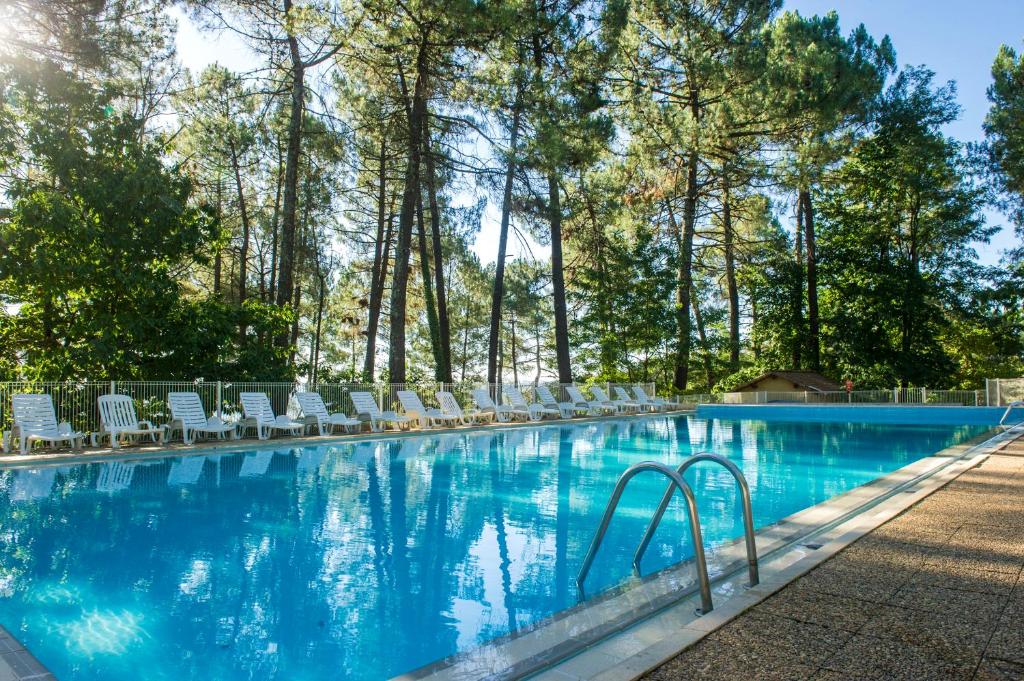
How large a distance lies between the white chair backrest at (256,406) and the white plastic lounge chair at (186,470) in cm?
224

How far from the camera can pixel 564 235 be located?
90.7ft

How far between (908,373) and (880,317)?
101 inches

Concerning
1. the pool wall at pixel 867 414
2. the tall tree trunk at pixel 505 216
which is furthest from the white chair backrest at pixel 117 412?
the pool wall at pixel 867 414

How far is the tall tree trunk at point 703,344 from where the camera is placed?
2798 cm

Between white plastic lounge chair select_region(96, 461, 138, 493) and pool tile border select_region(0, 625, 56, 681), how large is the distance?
17.2 ft

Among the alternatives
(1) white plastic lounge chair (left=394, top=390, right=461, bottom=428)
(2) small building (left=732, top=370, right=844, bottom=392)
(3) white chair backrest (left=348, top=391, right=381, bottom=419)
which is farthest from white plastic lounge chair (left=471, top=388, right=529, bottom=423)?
(2) small building (left=732, top=370, right=844, bottom=392)

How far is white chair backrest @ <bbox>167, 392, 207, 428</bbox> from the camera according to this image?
11.8 metres

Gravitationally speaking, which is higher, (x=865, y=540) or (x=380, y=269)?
(x=380, y=269)

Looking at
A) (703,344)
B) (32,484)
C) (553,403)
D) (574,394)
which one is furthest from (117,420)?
(703,344)

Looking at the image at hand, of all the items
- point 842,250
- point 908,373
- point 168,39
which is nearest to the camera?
point 168,39

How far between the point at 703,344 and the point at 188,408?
20852mm

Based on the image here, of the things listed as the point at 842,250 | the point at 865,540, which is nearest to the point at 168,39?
the point at 865,540

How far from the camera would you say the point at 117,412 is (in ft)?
37.1

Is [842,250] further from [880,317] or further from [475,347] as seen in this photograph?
[475,347]
